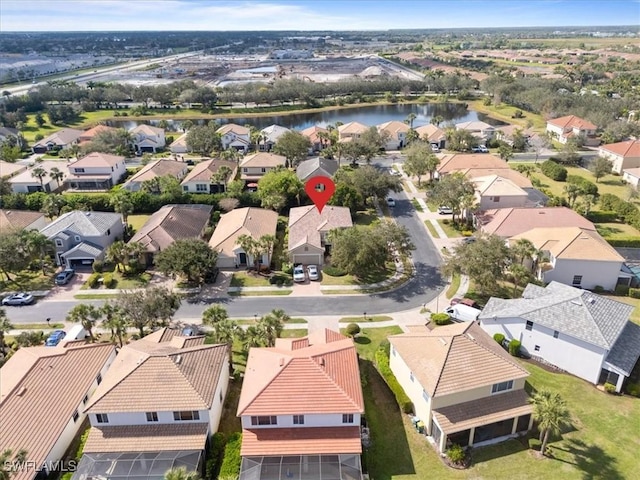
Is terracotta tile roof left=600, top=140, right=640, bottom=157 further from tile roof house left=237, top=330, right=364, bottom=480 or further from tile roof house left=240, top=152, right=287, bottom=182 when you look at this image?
tile roof house left=237, top=330, right=364, bottom=480

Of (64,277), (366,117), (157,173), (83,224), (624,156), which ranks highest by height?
(624,156)

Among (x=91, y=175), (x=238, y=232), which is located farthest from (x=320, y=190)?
(x=91, y=175)

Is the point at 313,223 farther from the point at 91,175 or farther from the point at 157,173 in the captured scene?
the point at 91,175

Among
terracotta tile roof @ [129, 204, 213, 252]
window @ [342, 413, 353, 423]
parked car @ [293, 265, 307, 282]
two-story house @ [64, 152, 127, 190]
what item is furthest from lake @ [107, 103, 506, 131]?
window @ [342, 413, 353, 423]

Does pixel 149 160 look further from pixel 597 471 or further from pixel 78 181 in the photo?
pixel 597 471

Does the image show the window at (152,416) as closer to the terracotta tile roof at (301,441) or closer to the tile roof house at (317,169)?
the terracotta tile roof at (301,441)

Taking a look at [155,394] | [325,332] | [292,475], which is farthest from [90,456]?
[325,332]
